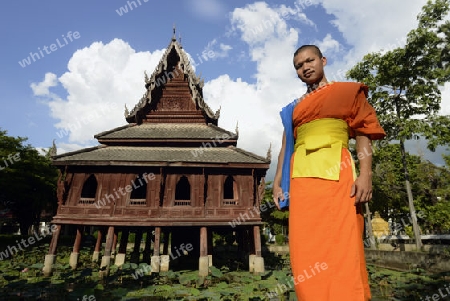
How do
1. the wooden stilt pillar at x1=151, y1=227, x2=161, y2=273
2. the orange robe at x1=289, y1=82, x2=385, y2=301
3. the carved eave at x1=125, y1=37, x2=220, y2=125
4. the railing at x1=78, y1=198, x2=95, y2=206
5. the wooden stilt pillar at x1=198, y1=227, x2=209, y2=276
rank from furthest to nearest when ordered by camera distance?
the carved eave at x1=125, y1=37, x2=220, y2=125 → the railing at x1=78, y1=198, x2=95, y2=206 → the wooden stilt pillar at x1=151, y1=227, x2=161, y2=273 → the wooden stilt pillar at x1=198, y1=227, x2=209, y2=276 → the orange robe at x1=289, y1=82, x2=385, y2=301

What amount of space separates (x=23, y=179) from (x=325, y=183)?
30.2 meters

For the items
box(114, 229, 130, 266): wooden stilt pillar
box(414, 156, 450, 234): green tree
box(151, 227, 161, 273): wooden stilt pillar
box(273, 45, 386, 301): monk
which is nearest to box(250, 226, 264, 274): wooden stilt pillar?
box(151, 227, 161, 273): wooden stilt pillar

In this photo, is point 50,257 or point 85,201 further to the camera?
point 85,201

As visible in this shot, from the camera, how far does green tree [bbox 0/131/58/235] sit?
24484 millimetres

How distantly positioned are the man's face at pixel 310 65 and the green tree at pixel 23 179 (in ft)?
90.7

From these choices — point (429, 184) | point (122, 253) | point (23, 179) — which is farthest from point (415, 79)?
point (23, 179)

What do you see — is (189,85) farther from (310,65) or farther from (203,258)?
(310,65)

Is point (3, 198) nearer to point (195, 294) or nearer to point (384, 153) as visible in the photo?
point (195, 294)

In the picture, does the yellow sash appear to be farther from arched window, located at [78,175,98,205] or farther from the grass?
arched window, located at [78,175,98,205]

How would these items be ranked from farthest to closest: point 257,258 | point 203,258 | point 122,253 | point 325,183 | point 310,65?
point 122,253 < point 257,258 < point 203,258 < point 310,65 < point 325,183

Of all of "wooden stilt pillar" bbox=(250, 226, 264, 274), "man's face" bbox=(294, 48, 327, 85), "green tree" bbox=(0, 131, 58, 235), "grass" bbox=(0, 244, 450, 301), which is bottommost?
"grass" bbox=(0, 244, 450, 301)

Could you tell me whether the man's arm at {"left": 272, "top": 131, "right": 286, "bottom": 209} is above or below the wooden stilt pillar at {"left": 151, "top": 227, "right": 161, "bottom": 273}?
above

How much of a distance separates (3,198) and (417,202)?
124 ft

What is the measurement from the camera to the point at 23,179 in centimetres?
2517
